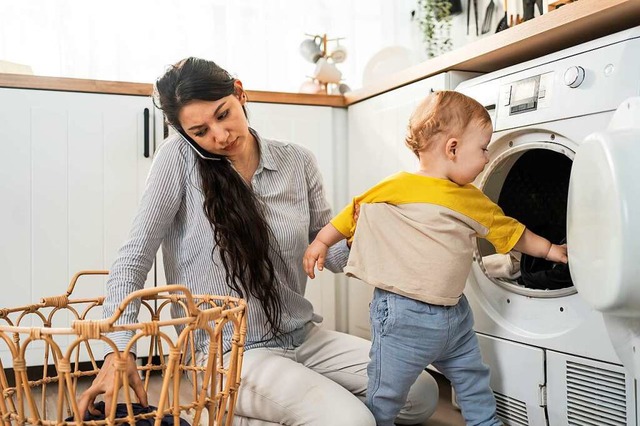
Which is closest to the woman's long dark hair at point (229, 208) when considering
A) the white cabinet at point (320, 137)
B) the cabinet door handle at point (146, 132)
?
the cabinet door handle at point (146, 132)

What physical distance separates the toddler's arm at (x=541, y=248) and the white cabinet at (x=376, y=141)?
22.5 inches

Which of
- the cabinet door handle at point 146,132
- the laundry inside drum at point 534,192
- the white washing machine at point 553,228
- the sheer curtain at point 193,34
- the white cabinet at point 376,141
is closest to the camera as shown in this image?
the white washing machine at point 553,228

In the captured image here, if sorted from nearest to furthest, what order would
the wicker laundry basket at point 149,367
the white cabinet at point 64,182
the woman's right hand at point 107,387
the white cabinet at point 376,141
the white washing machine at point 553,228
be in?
the wicker laundry basket at point 149,367
the woman's right hand at point 107,387
the white washing machine at point 553,228
the white cabinet at point 376,141
the white cabinet at point 64,182

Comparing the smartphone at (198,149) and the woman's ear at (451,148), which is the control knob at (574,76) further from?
the smartphone at (198,149)

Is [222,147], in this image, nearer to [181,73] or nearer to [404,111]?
[181,73]

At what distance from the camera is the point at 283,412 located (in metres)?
1.27

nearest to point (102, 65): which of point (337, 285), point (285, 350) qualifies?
point (337, 285)

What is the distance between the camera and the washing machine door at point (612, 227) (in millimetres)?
942

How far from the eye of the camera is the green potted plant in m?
2.75

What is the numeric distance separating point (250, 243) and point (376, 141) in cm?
90

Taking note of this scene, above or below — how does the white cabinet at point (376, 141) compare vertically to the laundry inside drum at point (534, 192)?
above

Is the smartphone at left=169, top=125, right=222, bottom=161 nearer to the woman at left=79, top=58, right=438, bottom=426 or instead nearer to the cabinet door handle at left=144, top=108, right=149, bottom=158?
the woman at left=79, top=58, right=438, bottom=426

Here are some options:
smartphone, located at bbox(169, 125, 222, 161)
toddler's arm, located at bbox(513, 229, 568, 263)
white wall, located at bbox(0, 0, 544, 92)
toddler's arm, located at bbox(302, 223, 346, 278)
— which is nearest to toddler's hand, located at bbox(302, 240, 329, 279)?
toddler's arm, located at bbox(302, 223, 346, 278)

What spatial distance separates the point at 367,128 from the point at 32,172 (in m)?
1.05
